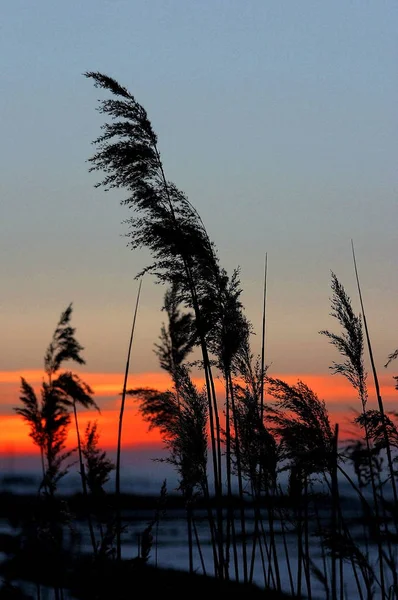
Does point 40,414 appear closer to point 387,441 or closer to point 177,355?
point 177,355

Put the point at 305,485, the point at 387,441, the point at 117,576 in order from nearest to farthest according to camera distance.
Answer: the point at 117,576 → the point at 387,441 → the point at 305,485

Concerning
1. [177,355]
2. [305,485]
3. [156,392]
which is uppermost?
[177,355]

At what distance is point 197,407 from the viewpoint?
664 cm

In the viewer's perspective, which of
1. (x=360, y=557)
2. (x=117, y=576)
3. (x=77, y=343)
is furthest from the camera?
(x=77, y=343)

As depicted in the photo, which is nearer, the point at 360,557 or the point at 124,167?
the point at 360,557

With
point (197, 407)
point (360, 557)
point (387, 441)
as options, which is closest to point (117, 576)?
point (360, 557)

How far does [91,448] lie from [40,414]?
54 cm

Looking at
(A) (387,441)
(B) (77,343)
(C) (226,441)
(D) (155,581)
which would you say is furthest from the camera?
(B) (77,343)

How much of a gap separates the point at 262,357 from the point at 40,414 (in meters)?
2.03

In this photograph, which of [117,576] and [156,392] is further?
[156,392]

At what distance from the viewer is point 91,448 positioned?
24.4 feet

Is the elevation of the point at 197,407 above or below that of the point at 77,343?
below

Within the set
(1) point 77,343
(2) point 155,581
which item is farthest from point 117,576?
(1) point 77,343

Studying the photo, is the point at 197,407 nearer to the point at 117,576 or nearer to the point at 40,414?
the point at 40,414
